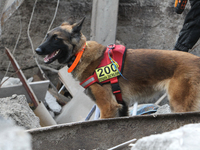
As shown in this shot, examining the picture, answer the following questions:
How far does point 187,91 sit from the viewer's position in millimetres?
2232

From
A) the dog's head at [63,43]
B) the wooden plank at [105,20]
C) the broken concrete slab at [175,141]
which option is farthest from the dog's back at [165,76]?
the broken concrete slab at [175,141]

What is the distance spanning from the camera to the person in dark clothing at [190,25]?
304 cm

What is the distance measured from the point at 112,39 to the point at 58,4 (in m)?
1.52

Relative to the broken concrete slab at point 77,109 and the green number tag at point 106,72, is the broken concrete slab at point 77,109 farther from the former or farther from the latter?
the green number tag at point 106,72

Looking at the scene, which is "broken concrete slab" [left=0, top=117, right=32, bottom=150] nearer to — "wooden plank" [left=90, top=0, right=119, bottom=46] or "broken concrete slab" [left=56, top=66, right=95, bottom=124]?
"broken concrete slab" [left=56, top=66, right=95, bottom=124]

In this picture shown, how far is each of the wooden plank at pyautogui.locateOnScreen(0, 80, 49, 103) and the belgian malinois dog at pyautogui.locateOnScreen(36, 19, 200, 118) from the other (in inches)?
44.7

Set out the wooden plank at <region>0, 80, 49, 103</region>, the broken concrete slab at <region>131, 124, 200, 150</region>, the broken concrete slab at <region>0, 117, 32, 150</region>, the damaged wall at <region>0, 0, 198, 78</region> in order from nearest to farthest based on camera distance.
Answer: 1. the broken concrete slab at <region>131, 124, 200, 150</region>
2. the broken concrete slab at <region>0, 117, 32, 150</region>
3. the wooden plank at <region>0, 80, 49, 103</region>
4. the damaged wall at <region>0, 0, 198, 78</region>

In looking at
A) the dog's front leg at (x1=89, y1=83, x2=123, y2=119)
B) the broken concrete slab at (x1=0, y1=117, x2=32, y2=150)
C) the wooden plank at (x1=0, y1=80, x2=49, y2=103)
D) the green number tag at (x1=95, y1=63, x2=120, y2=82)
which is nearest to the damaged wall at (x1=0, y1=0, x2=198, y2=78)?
the wooden plank at (x1=0, y1=80, x2=49, y2=103)

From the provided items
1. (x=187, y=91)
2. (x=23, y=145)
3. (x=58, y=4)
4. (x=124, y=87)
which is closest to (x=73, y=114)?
(x=124, y=87)

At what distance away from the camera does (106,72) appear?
97.2 inches

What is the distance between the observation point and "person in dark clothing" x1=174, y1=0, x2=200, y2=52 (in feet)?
9.98

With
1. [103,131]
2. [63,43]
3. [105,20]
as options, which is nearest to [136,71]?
Result: [63,43]

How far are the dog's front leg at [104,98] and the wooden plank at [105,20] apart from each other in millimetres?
1465

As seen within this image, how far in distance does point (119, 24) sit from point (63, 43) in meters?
2.39
